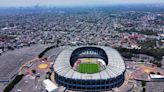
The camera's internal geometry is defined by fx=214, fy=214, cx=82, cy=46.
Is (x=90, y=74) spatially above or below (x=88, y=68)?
above

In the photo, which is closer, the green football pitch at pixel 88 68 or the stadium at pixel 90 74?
the stadium at pixel 90 74

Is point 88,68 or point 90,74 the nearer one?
point 90,74

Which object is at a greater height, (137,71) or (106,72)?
(106,72)

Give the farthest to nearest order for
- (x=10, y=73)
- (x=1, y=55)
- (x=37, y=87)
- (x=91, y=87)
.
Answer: (x=1, y=55), (x=10, y=73), (x=37, y=87), (x=91, y=87)

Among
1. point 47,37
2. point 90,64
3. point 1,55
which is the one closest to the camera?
point 90,64

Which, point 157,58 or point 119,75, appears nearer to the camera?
point 119,75

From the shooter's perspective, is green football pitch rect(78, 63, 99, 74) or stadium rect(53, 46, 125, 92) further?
green football pitch rect(78, 63, 99, 74)

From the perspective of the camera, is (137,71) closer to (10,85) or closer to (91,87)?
(91,87)

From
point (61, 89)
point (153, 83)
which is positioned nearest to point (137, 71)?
point (153, 83)
